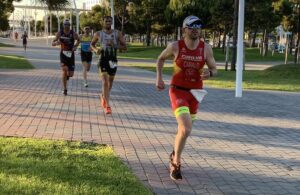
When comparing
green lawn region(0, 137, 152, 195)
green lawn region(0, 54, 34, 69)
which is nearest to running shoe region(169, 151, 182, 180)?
green lawn region(0, 137, 152, 195)

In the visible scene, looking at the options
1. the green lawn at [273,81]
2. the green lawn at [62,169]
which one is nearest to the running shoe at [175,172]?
the green lawn at [62,169]

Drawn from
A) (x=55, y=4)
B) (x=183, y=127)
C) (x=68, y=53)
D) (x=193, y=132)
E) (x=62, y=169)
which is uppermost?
(x=55, y=4)

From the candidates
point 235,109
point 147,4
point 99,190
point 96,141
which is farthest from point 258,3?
point 99,190

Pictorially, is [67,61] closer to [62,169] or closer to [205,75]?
[62,169]

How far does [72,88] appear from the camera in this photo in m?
14.6

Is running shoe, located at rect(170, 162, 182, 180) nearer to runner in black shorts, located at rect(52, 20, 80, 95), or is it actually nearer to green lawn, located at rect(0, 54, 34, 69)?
runner in black shorts, located at rect(52, 20, 80, 95)

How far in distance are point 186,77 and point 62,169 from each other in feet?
5.60

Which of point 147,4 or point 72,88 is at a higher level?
point 147,4

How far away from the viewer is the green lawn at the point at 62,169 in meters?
4.91

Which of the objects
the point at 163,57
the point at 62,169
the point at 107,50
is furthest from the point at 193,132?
the point at 62,169

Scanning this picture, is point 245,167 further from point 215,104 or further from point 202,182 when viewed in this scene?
point 215,104

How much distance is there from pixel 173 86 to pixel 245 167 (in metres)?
1.40

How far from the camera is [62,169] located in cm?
554

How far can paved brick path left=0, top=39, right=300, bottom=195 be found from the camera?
5.64 m
